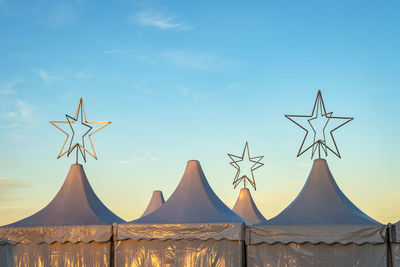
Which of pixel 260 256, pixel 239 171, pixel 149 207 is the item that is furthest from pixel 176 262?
pixel 149 207

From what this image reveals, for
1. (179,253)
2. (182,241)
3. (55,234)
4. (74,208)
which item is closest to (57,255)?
(55,234)

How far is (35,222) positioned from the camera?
1580cm

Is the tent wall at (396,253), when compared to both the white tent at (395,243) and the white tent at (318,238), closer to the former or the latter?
the white tent at (395,243)

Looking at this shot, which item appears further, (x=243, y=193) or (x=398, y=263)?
(x=243, y=193)

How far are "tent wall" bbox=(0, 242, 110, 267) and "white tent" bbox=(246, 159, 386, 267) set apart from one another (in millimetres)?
4110

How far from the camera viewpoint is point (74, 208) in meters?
16.6

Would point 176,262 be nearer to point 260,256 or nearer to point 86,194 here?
point 260,256

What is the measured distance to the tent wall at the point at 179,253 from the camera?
43.3ft

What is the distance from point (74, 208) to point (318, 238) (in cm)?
793

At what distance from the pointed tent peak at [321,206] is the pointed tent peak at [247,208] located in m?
8.77

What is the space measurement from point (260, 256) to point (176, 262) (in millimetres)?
2236

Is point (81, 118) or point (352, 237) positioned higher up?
point (81, 118)

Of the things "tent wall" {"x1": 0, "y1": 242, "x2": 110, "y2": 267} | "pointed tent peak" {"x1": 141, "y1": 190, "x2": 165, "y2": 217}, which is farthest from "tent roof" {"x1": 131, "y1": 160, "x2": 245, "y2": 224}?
"pointed tent peak" {"x1": 141, "y1": 190, "x2": 165, "y2": 217}

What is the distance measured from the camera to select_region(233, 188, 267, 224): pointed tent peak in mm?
23547
